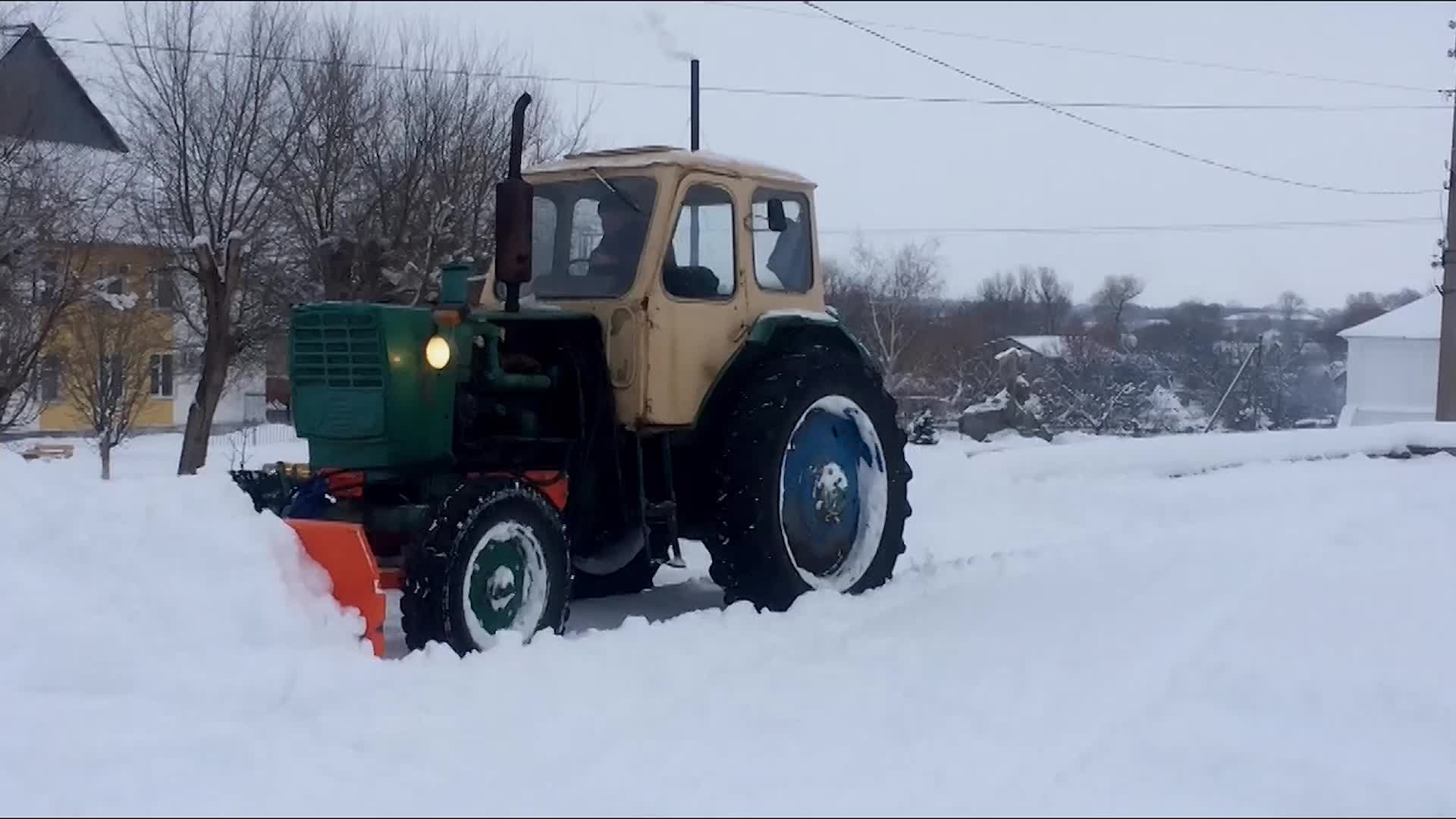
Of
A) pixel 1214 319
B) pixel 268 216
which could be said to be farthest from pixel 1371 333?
pixel 268 216

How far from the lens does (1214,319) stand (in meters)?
61.2

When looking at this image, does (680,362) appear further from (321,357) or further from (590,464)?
(321,357)

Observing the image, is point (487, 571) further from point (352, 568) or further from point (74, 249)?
point (74, 249)

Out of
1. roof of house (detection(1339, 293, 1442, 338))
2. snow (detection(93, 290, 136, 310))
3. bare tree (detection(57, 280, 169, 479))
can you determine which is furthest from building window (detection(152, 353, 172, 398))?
roof of house (detection(1339, 293, 1442, 338))

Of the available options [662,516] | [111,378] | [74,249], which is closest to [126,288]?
[111,378]

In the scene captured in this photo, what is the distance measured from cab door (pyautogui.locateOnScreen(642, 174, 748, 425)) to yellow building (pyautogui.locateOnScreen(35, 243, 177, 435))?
12853 millimetres

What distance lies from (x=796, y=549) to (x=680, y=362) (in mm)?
1219

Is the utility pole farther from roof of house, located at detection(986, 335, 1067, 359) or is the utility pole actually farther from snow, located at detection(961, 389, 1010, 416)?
roof of house, located at detection(986, 335, 1067, 359)

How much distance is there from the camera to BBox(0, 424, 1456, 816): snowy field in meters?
4.53

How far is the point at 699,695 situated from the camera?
5.58 metres

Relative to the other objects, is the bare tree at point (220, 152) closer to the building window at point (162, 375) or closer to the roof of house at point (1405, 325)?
the building window at point (162, 375)

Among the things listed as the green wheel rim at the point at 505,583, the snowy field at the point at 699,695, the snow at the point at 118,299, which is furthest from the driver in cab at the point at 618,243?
the snow at the point at 118,299

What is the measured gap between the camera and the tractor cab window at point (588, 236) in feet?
24.3

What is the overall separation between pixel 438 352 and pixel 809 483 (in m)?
2.26
